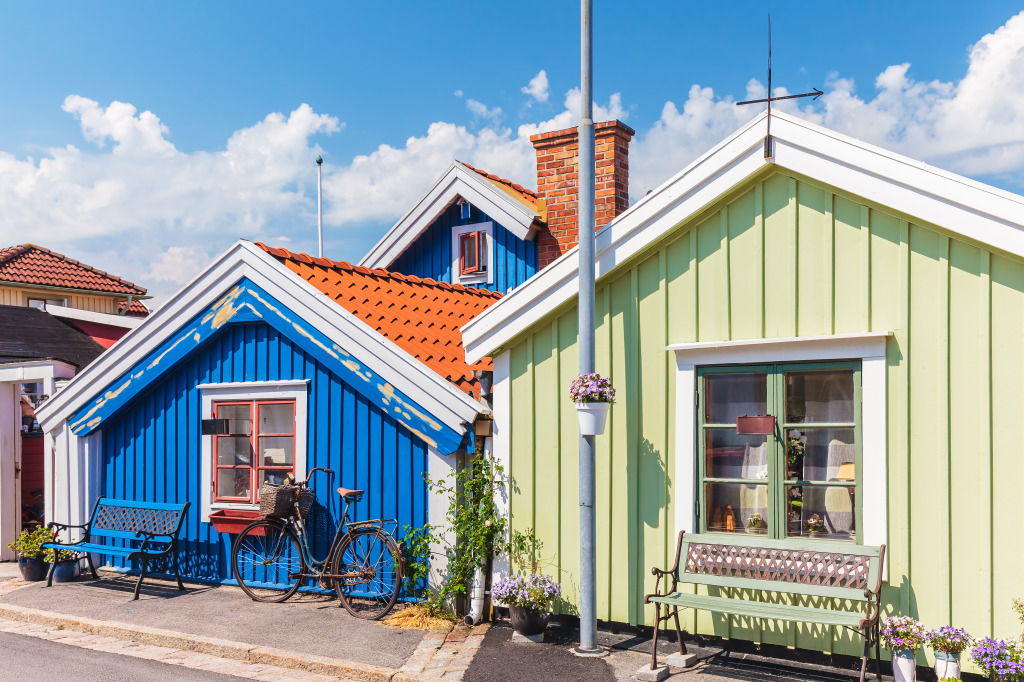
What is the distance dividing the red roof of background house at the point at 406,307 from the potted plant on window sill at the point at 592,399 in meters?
1.47

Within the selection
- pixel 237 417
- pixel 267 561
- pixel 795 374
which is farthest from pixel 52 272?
pixel 795 374

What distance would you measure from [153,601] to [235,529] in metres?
1.05

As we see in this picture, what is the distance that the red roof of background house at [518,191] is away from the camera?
13406 millimetres

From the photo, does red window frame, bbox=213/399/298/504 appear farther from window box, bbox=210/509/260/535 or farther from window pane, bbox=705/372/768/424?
window pane, bbox=705/372/768/424

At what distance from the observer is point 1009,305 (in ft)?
19.1

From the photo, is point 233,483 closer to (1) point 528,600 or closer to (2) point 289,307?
(2) point 289,307

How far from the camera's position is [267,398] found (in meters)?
9.17

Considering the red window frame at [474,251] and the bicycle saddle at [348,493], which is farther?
the red window frame at [474,251]

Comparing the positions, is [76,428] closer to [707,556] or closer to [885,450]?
[707,556]

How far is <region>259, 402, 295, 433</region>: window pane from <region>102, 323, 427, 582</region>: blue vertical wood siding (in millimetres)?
311

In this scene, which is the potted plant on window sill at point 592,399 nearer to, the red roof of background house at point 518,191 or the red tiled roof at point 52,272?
the red roof of background house at point 518,191

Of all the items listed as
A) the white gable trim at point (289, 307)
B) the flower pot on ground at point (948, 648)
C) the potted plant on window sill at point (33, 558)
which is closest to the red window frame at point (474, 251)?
the white gable trim at point (289, 307)

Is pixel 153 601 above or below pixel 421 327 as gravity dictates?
below

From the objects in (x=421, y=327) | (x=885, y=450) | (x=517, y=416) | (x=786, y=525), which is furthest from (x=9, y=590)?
(x=885, y=450)
